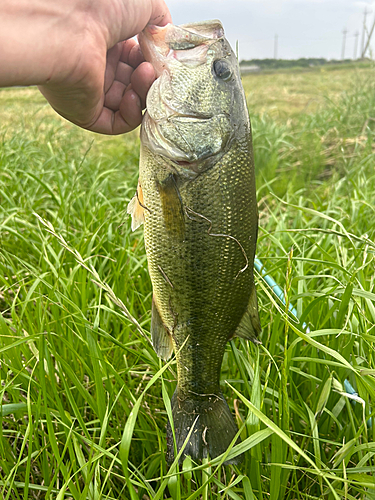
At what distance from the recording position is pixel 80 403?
1784 millimetres

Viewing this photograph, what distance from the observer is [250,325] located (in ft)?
5.38

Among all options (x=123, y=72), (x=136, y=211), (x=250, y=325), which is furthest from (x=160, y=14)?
(x=250, y=325)

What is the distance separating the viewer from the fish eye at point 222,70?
5.46 ft

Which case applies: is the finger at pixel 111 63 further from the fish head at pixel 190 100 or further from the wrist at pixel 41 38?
the wrist at pixel 41 38

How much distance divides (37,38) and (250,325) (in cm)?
137

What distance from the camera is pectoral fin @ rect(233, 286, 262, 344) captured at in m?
Result: 1.63

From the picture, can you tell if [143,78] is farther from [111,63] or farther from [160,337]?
[160,337]

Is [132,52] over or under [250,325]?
over

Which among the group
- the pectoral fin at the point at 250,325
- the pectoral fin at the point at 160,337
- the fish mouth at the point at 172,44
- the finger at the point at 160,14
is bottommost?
the pectoral fin at the point at 160,337

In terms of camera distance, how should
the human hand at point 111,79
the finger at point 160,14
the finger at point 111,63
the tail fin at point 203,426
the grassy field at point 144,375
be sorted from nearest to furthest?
the grassy field at point 144,375
the tail fin at point 203,426
the human hand at point 111,79
the finger at point 160,14
the finger at point 111,63

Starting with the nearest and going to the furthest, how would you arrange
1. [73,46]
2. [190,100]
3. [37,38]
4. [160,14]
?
[37,38], [73,46], [190,100], [160,14]

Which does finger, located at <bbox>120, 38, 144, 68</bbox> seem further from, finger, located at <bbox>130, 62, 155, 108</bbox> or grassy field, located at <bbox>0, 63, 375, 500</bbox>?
grassy field, located at <bbox>0, 63, 375, 500</bbox>

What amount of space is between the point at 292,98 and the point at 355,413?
13483 mm

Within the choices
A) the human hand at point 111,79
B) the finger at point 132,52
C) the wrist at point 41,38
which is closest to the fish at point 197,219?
the human hand at point 111,79
